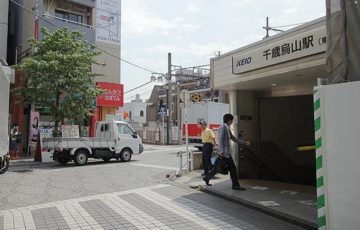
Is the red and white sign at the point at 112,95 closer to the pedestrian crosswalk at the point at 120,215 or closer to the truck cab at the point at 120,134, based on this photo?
the truck cab at the point at 120,134

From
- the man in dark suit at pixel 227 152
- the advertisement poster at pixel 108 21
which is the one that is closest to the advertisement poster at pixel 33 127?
the advertisement poster at pixel 108 21

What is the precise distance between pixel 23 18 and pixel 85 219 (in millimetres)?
22640

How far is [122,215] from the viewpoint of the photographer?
784 cm

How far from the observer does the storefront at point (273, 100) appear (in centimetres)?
927

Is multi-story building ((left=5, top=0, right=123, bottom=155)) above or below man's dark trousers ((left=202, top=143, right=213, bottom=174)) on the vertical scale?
above

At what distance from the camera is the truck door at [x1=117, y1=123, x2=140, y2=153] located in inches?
793

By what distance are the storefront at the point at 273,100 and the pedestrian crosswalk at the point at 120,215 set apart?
369 centimetres

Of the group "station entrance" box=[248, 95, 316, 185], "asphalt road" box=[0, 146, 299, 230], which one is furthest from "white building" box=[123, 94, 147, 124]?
"station entrance" box=[248, 95, 316, 185]

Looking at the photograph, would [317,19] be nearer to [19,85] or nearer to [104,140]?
[104,140]

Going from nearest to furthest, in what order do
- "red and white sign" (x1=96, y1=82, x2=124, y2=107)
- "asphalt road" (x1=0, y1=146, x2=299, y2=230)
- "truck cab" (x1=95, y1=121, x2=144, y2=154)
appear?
"asphalt road" (x1=0, y1=146, x2=299, y2=230), "truck cab" (x1=95, y1=121, x2=144, y2=154), "red and white sign" (x1=96, y1=82, x2=124, y2=107)

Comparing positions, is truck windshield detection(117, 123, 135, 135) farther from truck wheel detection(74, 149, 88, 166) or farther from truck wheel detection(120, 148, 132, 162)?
truck wheel detection(74, 149, 88, 166)

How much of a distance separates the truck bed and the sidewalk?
7.35 m

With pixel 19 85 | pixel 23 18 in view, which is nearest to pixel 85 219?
pixel 19 85

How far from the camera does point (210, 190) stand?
10461 mm
